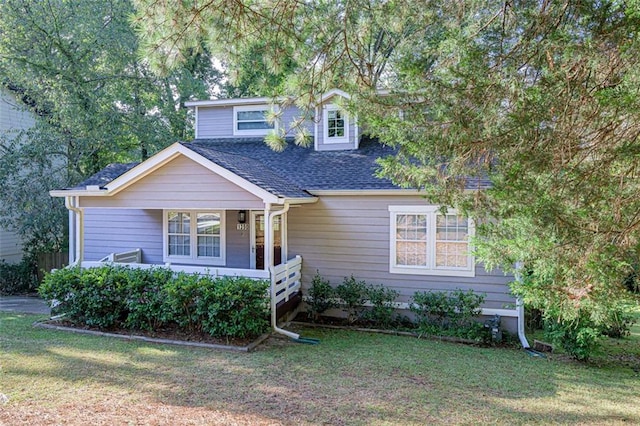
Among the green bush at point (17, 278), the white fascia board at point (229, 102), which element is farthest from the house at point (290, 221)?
the green bush at point (17, 278)

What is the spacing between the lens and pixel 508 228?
178 inches

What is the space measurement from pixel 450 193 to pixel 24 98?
14441mm

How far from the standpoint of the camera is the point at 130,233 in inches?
437

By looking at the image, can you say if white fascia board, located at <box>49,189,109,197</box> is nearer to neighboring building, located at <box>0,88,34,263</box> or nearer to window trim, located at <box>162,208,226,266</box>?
window trim, located at <box>162,208,226,266</box>

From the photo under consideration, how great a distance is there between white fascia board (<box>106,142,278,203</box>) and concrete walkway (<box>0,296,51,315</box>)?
147 inches

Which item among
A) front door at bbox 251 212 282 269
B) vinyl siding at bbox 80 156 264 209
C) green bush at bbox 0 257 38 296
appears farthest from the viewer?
green bush at bbox 0 257 38 296

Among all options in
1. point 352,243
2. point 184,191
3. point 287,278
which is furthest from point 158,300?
point 352,243

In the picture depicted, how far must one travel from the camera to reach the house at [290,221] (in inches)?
326

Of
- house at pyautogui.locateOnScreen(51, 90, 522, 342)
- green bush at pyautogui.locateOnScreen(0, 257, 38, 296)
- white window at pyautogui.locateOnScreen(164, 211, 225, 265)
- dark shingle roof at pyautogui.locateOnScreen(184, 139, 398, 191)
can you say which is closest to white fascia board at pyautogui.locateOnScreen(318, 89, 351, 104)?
house at pyautogui.locateOnScreen(51, 90, 522, 342)

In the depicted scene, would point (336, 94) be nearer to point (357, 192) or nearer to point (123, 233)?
point (357, 192)

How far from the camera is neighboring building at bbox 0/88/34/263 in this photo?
14302mm

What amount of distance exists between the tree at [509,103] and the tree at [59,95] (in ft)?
23.3

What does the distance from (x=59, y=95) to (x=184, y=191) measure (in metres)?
7.27

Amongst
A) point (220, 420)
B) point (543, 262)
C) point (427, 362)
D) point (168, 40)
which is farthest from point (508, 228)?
point (168, 40)
